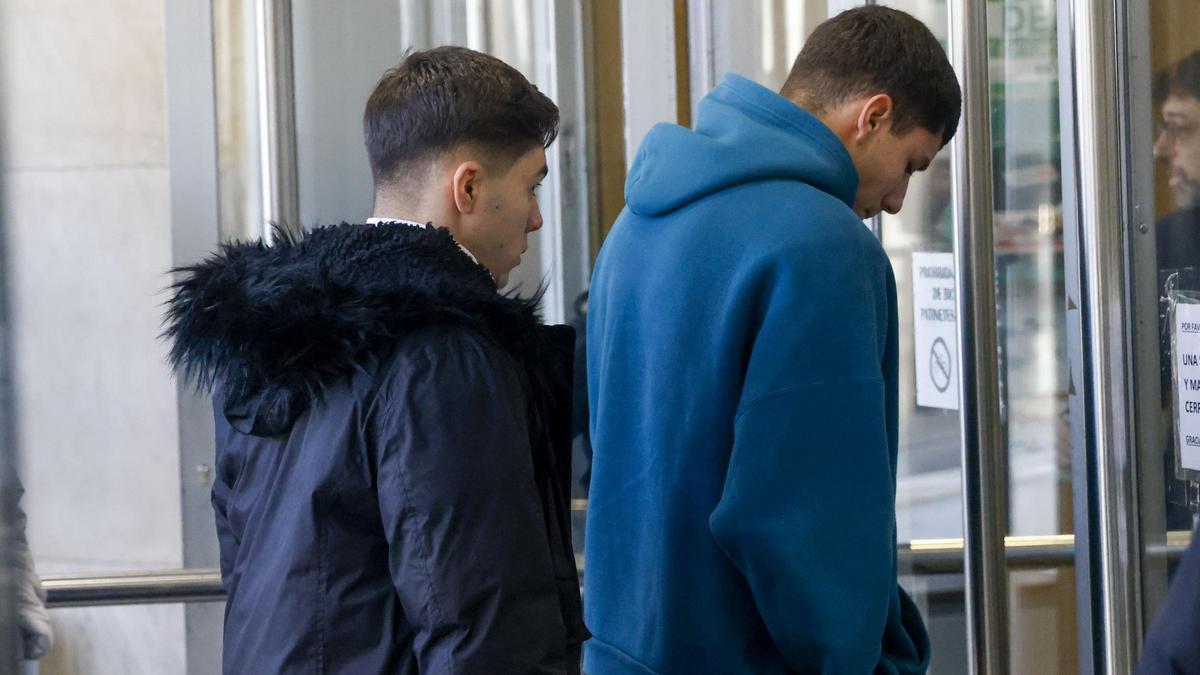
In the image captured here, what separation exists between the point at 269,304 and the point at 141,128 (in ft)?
5.76

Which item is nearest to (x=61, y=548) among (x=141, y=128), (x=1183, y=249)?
(x=141, y=128)

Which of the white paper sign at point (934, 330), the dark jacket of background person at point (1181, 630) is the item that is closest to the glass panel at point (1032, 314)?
the white paper sign at point (934, 330)

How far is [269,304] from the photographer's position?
5.65ft

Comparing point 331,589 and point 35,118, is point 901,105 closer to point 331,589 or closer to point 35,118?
point 331,589

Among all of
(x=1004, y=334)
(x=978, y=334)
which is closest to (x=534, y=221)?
(x=978, y=334)

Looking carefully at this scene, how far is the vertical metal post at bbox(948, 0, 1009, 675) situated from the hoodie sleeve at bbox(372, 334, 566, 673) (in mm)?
1017

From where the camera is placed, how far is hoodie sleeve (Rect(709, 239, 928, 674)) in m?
1.53

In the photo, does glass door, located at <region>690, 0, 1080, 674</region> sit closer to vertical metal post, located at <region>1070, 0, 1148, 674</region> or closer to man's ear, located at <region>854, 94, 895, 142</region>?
vertical metal post, located at <region>1070, 0, 1148, 674</region>

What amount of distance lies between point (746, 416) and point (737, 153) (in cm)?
33

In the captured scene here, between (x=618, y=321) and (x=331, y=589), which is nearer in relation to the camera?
(x=331, y=589)

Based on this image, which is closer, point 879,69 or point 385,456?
point 385,456

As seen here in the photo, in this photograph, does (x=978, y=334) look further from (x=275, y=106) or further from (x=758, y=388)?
(x=275, y=106)

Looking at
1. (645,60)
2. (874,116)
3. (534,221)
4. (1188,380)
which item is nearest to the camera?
(874,116)

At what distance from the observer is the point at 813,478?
5.04 ft
